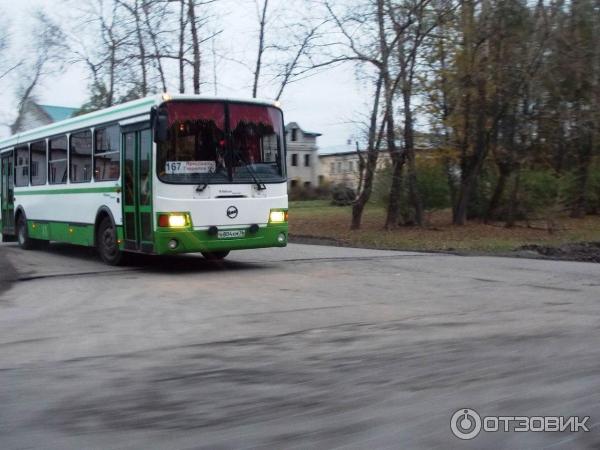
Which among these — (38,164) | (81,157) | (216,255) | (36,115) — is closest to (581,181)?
(216,255)

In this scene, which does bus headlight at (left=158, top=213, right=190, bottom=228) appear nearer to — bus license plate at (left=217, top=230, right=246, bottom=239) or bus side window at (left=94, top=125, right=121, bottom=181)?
bus license plate at (left=217, top=230, right=246, bottom=239)

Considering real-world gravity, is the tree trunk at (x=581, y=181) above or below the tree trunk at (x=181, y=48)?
below

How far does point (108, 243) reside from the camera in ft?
45.0

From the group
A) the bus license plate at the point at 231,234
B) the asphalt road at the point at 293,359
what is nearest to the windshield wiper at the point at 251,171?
the bus license plate at the point at 231,234

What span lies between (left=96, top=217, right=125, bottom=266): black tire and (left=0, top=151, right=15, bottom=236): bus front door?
600 cm

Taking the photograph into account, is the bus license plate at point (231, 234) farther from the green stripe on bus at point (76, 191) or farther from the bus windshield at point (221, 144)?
the green stripe on bus at point (76, 191)

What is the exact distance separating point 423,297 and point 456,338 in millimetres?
2695

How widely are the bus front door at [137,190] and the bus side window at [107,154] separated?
0.37m

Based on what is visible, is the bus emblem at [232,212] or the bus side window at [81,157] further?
the bus side window at [81,157]

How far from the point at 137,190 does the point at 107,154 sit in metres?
1.60

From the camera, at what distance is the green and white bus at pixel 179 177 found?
11.9m

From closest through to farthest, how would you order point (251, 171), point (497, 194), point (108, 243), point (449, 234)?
1. point (251, 171)
2. point (108, 243)
3. point (449, 234)
4. point (497, 194)

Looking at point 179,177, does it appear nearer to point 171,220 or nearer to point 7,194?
point 171,220

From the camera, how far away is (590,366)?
5.93 meters
